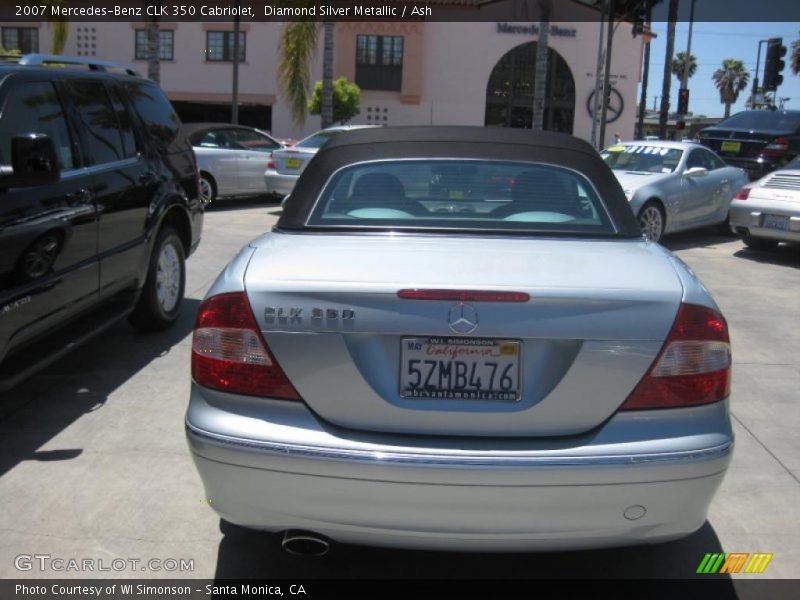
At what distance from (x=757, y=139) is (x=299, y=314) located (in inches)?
587

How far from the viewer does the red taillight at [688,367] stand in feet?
9.03

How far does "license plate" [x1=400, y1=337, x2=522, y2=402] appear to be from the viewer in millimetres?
2713

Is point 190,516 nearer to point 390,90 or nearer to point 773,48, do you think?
point 773,48

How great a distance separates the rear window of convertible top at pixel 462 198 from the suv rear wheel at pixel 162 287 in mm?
2859

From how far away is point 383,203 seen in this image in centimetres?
378

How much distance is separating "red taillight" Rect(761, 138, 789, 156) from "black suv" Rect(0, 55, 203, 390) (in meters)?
11.7

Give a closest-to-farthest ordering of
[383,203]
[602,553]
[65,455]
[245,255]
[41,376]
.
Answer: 1. [245,255]
2. [602,553]
3. [383,203]
4. [65,455]
5. [41,376]

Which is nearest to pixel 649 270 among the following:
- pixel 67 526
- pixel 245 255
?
pixel 245 255

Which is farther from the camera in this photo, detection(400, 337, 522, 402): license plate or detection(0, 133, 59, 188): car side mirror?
detection(0, 133, 59, 188): car side mirror

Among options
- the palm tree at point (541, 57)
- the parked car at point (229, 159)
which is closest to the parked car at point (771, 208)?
the parked car at point (229, 159)

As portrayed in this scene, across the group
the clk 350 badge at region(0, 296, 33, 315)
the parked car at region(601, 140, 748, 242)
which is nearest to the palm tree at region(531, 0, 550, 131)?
the parked car at region(601, 140, 748, 242)

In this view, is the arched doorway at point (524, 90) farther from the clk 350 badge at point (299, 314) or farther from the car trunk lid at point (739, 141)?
the clk 350 badge at point (299, 314)

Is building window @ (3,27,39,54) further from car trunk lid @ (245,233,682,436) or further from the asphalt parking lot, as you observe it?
car trunk lid @ (245,233,682,436)

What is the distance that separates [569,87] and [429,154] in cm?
3981
